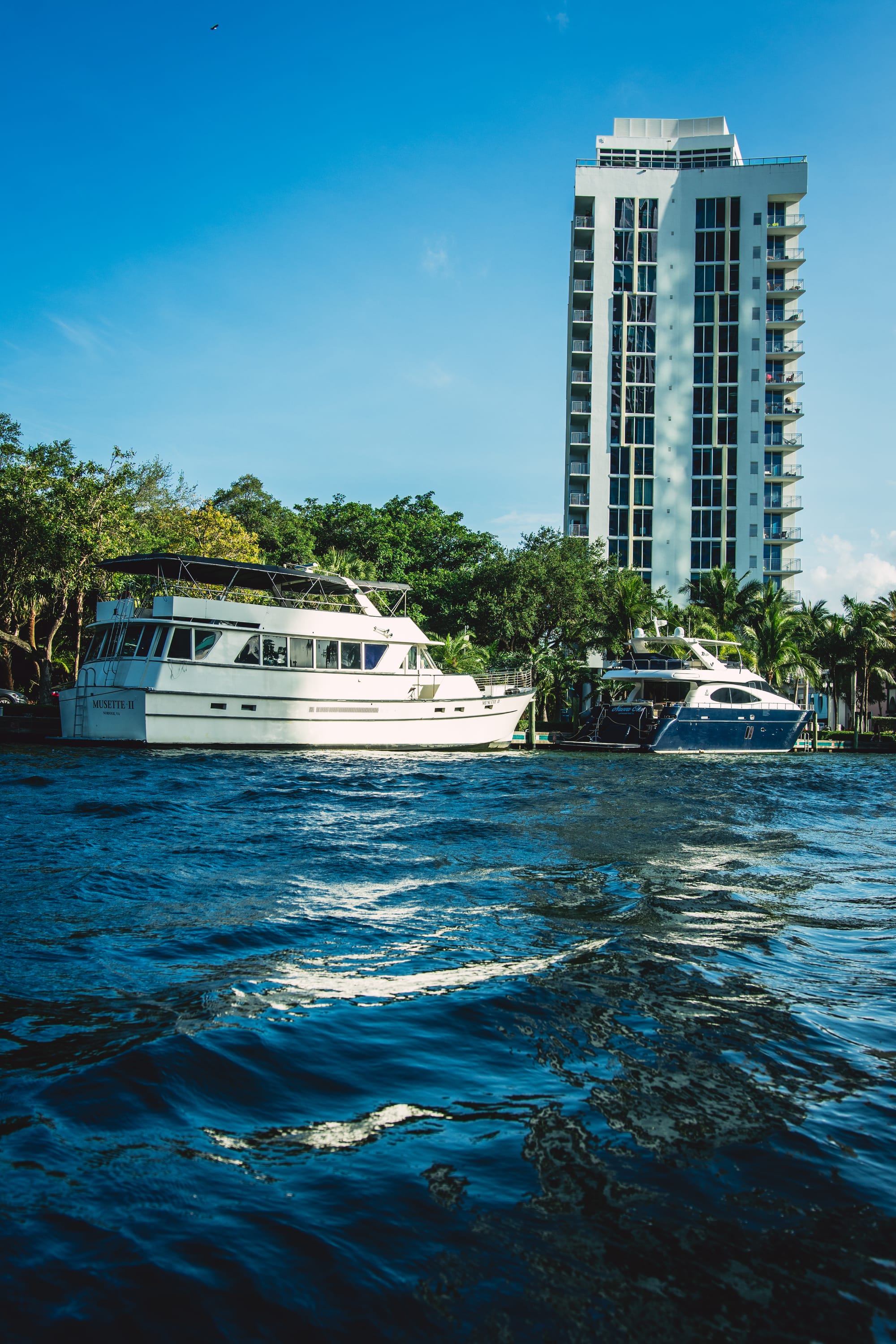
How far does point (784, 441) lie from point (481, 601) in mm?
31455

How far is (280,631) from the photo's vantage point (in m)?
24.1

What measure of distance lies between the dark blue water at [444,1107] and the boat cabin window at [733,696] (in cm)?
2421

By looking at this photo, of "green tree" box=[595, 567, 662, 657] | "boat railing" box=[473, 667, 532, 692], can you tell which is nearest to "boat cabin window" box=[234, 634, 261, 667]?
"boat railing" box=[473, 667, 532, 692]

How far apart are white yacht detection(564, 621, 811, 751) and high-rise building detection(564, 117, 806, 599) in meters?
28.4

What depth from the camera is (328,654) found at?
2502 cm

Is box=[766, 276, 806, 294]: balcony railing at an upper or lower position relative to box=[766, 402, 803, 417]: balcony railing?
upper

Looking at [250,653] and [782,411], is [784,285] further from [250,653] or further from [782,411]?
[250,653]

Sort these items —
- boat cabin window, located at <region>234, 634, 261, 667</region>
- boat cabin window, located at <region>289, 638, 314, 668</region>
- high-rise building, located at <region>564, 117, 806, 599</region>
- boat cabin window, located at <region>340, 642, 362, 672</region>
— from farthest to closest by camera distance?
1. high-rise building, located at <region>564, 117, 806, 599</region>
2. boat cabin window, located at <region>340, 642, 362, 672</region>
3. boat cabin window, located at <region>289, 638, 314, 668</region>
4. boat cabin window, located at <region>234, 634, 261, 667</region>

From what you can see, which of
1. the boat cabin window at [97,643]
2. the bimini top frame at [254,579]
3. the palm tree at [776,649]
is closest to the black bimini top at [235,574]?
the bimini top frame at [254,579]

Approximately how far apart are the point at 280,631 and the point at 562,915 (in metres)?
19.0

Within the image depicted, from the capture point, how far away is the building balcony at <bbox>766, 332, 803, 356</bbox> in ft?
200

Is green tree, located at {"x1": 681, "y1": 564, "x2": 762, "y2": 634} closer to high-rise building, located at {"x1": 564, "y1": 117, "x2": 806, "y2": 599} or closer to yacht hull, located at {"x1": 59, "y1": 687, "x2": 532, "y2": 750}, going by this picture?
high-rise building, located at {"x1": 564, "y1": 117, "x2": 806, "y2": 599}

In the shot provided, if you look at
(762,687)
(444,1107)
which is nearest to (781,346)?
(762,687)

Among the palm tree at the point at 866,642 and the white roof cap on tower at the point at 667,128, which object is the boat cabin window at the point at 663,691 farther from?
the white roof cap on tower at the point at 667,128
